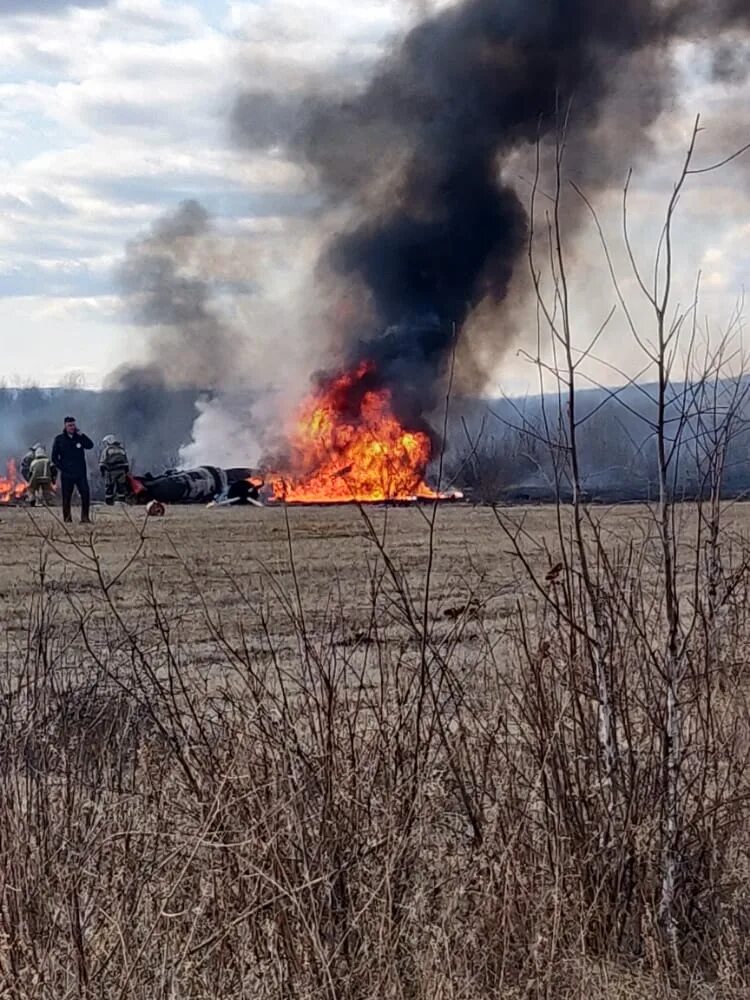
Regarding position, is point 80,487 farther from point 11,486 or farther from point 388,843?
point 388,843

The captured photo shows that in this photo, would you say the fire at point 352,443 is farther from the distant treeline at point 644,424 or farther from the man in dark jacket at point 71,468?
the distant treeline at point 644,424

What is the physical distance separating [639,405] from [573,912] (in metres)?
1.81

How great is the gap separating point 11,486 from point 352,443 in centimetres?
972

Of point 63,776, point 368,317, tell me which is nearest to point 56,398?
point 368,317

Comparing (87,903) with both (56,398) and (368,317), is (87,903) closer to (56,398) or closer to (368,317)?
(368,317)

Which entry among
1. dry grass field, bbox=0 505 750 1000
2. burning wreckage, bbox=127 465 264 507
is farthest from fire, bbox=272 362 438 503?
dry grass field, bbox=0 505 750 1000

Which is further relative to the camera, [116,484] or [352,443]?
[352,443]

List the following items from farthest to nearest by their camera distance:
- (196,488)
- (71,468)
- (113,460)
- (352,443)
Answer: (352,443) < (196,488) < (113,460) < (71,468)

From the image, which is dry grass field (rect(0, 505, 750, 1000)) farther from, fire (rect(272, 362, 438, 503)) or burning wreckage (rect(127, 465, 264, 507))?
fire (rect(272, 362, 438, 503))

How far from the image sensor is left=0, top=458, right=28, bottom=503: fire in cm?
3306

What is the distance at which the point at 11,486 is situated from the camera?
3594 cm

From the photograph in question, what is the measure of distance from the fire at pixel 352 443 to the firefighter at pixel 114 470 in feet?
14.1

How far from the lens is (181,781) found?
4742 mm

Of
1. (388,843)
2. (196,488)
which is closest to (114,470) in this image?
(196,488)
